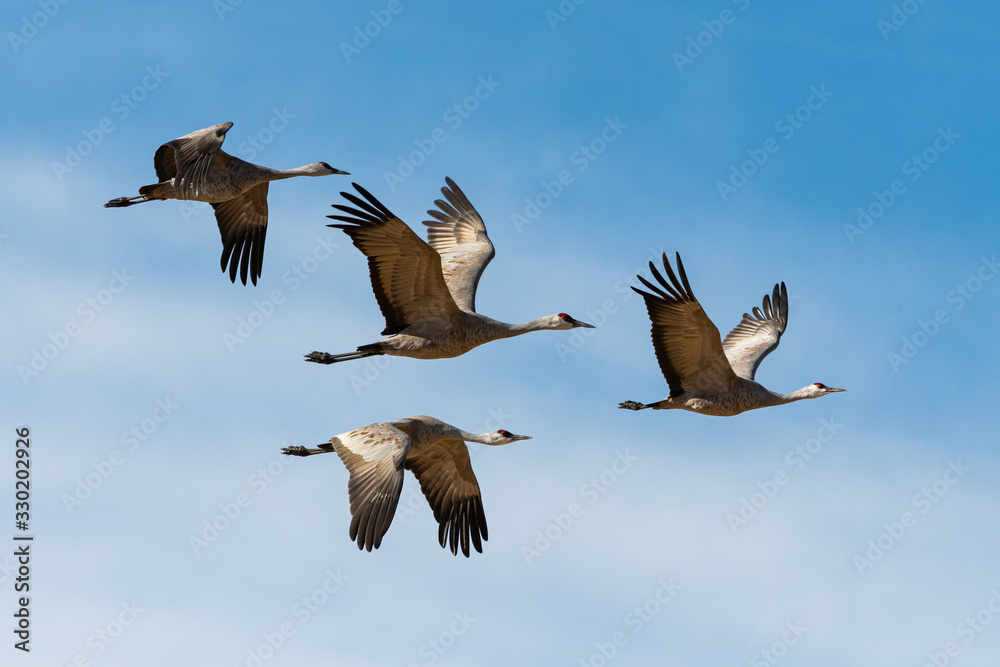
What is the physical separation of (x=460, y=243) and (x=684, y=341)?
4.40 m

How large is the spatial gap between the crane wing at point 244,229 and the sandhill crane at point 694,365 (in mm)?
5893

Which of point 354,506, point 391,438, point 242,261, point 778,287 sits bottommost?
point 354,506

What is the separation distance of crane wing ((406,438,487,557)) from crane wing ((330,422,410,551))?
1869mm

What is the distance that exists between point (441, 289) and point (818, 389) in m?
6.35

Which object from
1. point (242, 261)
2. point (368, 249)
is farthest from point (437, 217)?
point (368, 249)

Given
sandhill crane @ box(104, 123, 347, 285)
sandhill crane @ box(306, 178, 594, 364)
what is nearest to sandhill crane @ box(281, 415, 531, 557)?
sandhill crane @ box(306, 178, 594, 364)

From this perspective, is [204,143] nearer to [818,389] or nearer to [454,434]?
[454,434]

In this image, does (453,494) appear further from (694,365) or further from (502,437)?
(694,365)

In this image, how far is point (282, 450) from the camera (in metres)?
18.5

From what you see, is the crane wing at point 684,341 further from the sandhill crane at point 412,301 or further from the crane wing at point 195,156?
the crane wing at point 195,156

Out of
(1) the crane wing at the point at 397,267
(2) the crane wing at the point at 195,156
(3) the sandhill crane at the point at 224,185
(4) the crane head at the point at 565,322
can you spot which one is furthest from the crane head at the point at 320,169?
(4) the crane head at the point at 565,322

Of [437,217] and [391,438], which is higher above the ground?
[437,217]

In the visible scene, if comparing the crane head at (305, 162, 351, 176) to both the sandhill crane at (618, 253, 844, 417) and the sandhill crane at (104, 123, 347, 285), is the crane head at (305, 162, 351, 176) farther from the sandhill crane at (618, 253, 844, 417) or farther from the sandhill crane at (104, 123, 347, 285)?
the sandhill crane at (618, 253, 844, 417)

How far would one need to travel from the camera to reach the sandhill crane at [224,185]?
59.0 feet
